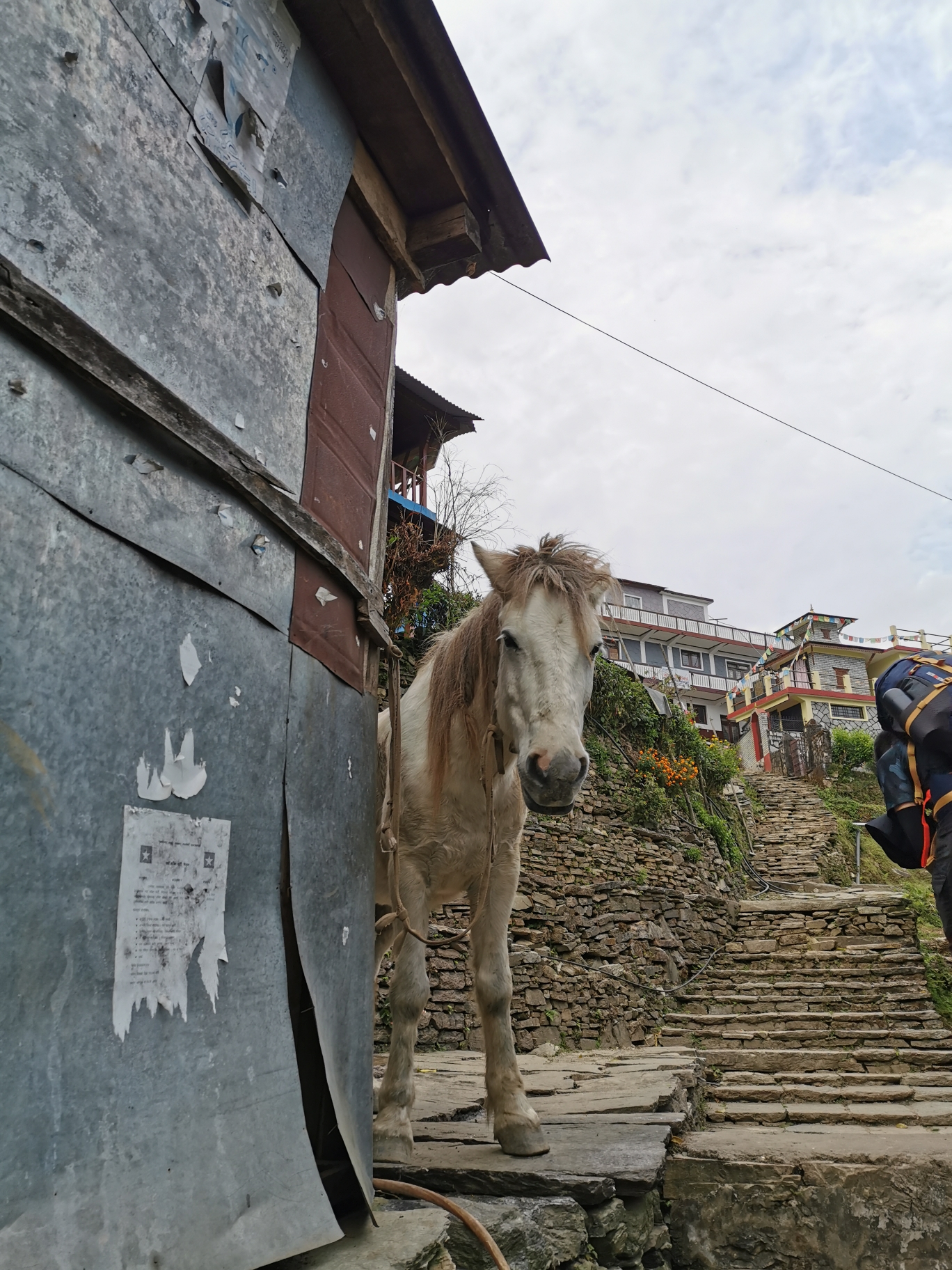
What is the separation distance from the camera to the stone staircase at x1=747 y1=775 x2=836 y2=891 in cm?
1559

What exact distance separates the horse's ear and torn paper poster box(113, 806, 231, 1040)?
157cm

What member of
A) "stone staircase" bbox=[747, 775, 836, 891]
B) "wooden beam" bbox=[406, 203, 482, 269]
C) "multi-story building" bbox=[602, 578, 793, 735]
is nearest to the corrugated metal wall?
"wooden beam" bbox=[406, 203, 482, 269]

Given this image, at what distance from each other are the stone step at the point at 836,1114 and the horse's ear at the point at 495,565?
320 centimetres

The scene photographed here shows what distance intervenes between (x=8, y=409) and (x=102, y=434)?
Answer: 20cm

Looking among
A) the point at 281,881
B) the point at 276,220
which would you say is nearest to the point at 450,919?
the point at 281,881

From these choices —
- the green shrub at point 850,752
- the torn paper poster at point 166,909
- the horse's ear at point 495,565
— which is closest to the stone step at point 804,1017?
the horse's ear at point 495,565

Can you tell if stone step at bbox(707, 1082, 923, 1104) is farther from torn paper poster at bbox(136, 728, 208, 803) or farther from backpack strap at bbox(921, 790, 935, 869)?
torn paper poster at bbox(136, 728, 208, 803)

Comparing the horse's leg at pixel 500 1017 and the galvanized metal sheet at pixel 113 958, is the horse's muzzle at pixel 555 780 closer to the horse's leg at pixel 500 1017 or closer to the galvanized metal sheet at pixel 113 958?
the galvanized metal sheet at pixel 113 958

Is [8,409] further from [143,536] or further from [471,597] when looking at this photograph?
[471,597]

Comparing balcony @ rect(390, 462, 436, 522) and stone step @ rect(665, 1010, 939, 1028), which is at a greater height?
balcony @ rect(390, 462, 436, 522)

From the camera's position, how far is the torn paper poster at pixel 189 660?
1662 mm

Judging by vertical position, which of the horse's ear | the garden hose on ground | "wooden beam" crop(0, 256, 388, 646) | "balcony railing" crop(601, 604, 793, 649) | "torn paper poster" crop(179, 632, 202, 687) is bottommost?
the garden hose on ground

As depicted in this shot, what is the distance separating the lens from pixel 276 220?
2268 mm

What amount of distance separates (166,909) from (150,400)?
1.00 m
